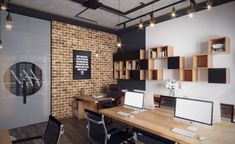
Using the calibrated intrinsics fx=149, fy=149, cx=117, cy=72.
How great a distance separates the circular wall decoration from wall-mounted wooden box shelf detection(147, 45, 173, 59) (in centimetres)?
347

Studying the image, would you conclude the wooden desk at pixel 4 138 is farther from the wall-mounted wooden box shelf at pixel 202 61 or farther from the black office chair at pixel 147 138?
the wall-mounted wooden box shelf at pixel 202 61

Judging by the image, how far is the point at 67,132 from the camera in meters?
3.79

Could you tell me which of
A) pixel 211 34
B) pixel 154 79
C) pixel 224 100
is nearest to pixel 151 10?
pixel 211 34

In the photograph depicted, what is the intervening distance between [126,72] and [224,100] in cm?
318

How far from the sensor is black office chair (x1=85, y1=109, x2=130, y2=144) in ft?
7.51

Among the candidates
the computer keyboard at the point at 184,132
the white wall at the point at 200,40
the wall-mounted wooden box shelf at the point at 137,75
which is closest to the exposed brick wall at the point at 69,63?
the wall-mounted wooden box shelf at the point at 137,75

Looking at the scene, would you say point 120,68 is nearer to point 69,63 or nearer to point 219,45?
point 69,63

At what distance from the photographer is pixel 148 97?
3.26 metres

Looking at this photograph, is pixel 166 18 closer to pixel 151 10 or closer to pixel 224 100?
pixel 151 10

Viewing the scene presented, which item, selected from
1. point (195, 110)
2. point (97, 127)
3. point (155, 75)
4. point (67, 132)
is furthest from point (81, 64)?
point (195, 110)

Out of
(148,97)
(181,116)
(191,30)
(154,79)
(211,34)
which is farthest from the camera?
(154,79)

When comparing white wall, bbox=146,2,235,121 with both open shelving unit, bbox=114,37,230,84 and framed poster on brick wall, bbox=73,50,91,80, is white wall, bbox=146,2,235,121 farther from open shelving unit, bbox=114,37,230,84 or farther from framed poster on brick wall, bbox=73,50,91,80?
framed poster on brick wall, bbox=73,50,91,80

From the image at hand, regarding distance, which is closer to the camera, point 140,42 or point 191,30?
point 191,30

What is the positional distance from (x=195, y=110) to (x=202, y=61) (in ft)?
6.64
